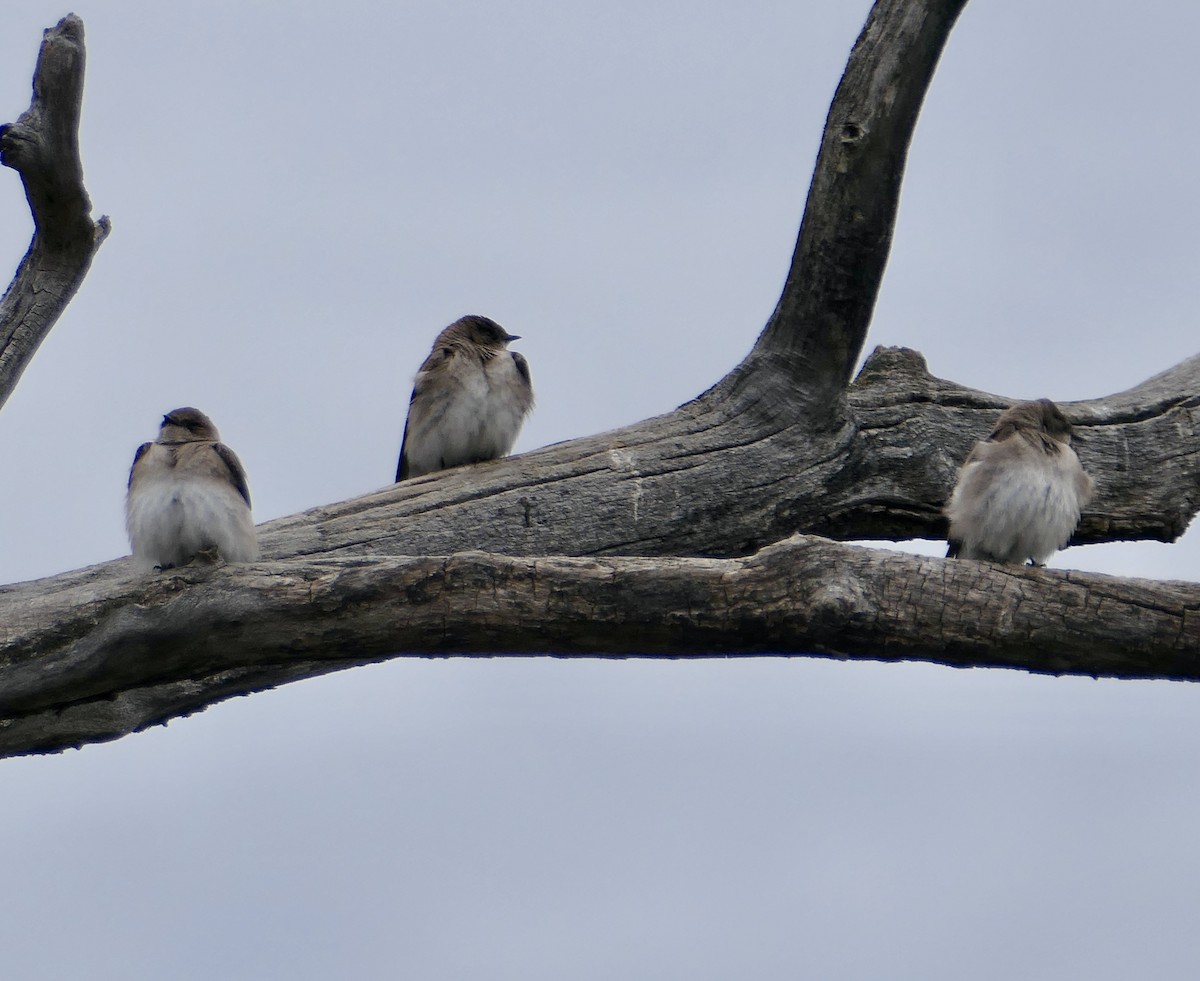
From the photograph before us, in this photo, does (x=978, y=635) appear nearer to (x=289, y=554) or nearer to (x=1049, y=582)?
(x=1049, y=582)

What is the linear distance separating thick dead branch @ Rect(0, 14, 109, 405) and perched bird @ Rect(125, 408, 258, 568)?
125 cm

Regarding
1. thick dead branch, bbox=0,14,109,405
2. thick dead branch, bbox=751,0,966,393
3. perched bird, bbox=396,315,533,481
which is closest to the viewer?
thick dead branch, bbox=751,0,966,393

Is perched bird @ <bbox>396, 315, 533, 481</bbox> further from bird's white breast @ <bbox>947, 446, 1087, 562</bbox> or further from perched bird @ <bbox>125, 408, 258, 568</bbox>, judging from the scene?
bird's white breast @ <bbox>947, 446, 1087, 562</bbox>

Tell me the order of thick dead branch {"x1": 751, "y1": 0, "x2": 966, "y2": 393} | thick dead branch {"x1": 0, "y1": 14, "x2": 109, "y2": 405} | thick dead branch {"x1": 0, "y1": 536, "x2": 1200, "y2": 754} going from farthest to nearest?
thick dead branch {"x1": 0, "y1": 14, "x2": 109, "y2": 405}
thick dead branch {"x1": 751, "y1": 0, "x2": 966, "y2": 393}
thick dead branch {"x1": 0, "y1": 536, "x2": 1200, "y2": 754}

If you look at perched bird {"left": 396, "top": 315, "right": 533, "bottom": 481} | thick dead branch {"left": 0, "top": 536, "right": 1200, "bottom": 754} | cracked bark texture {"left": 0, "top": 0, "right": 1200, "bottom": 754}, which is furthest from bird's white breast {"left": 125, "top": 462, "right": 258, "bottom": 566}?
perched bird {"left": 396, "top": 315, "right": 533, "bottom": 481}

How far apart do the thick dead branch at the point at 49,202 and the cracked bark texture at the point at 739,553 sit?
1388 millimetres

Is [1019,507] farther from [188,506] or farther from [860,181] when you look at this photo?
[188,506]

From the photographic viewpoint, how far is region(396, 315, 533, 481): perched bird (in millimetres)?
8867

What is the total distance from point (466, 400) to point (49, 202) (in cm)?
279

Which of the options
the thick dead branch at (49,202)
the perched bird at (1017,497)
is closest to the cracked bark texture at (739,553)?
the perched bird at (1017,497)

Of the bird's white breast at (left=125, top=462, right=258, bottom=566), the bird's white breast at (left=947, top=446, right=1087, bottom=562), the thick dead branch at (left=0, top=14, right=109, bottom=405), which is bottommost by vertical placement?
the bird's white breast at (left=947, top=446, right=1087, bottom=562)

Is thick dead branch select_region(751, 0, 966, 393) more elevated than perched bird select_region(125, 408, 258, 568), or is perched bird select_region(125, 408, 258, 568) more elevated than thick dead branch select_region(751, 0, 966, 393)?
thick dead branch select_region(751, 0, 966, 393)

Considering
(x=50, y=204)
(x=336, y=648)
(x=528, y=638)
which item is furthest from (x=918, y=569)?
(x=50, y=204)

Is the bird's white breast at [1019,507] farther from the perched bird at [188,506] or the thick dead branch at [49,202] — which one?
the thick dead branch at [49,202]
